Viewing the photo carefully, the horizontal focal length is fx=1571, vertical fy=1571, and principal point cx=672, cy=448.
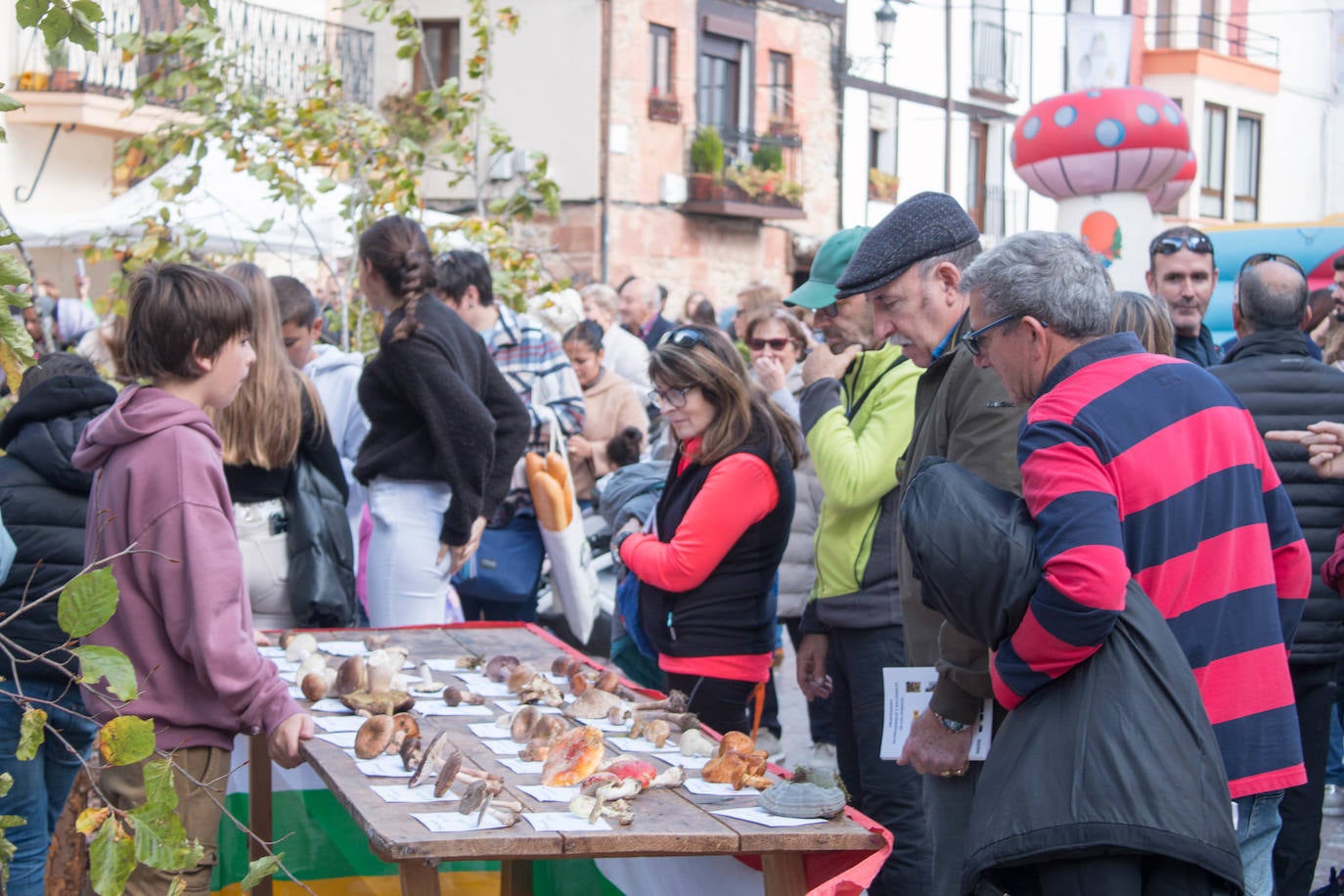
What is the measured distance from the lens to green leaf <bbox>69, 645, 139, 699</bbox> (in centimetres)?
183

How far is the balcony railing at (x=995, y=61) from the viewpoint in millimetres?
29016

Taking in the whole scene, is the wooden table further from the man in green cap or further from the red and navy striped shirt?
the man in green cap

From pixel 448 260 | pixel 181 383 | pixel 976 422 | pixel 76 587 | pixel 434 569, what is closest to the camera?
pixel 76 587

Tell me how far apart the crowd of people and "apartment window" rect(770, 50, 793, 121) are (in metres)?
18.8

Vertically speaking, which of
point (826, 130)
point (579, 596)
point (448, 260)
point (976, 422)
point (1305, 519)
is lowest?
point (579, 596)

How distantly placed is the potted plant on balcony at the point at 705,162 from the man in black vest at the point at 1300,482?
18.9m

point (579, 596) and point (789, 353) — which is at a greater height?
point (789, 353)

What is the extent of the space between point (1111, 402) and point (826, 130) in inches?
933

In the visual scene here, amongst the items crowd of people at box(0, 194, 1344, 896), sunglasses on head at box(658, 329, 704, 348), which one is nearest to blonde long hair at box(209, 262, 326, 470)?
crowd of people at box(0, 194, 1344, 896)

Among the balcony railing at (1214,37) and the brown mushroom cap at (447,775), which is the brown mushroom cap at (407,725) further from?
the balcony railing at (1214,37)

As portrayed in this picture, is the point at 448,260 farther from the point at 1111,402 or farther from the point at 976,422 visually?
the point at 1111,402

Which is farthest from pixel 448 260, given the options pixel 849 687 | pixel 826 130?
pixel 826 130

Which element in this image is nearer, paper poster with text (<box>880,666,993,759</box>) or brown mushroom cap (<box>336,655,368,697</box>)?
paper poster with text (<box>880,666,993,759</box>)

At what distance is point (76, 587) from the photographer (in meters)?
1.84
